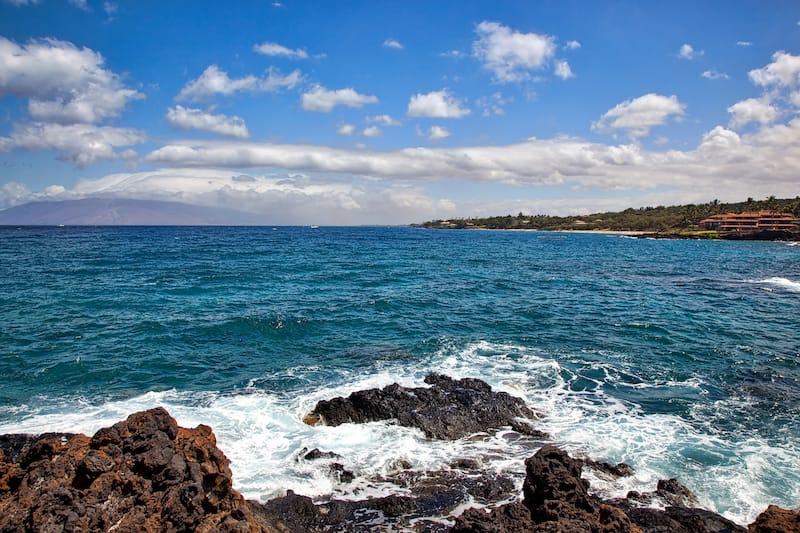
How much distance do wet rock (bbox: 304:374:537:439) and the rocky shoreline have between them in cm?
252

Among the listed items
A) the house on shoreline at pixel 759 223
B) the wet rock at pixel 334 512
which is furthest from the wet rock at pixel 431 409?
the house on shoreline at pixel 759 223

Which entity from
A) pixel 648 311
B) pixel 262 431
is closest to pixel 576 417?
pixel 262 431

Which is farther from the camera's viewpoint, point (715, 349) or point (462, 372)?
point (715, 349)

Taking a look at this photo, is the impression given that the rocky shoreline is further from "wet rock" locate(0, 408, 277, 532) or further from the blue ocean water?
the blue ocean water

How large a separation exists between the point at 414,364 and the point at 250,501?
1376 cm

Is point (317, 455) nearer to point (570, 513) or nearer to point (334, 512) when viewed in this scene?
point (334, 512)

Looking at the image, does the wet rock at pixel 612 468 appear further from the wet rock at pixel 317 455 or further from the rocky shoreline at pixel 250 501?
the wet rock at pixel 317 455

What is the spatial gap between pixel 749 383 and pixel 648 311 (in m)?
16.7

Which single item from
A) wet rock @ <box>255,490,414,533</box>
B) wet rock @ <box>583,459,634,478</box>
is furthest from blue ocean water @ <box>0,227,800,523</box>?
wet rock @ <box>255,490,414,533</box>

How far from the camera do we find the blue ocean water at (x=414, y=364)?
15.1 m

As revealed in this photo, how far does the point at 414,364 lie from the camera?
24.5 meters

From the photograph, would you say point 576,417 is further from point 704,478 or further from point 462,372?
point 462,372

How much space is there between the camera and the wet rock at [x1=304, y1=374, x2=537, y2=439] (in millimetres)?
17141

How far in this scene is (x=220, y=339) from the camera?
92.9ft
